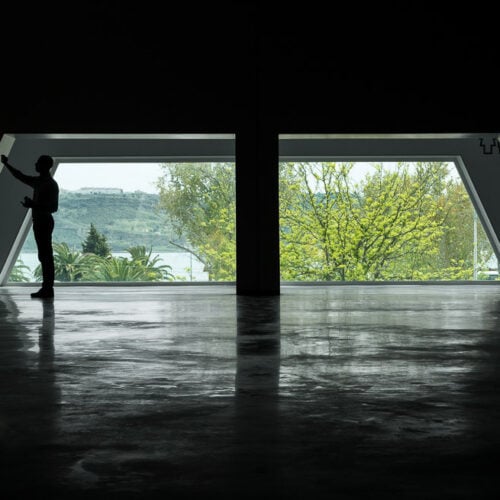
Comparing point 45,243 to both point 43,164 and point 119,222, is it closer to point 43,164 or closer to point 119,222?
point 43,164

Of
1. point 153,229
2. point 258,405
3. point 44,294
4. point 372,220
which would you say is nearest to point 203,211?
point 153,229

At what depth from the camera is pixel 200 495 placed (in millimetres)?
1756

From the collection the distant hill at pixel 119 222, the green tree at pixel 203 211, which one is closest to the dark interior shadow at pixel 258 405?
the green tree at pixel 203 211

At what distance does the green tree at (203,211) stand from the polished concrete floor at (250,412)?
10.2m

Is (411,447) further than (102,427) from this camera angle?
No

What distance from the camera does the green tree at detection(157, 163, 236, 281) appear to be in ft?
51.2

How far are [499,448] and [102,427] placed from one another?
3.58ft

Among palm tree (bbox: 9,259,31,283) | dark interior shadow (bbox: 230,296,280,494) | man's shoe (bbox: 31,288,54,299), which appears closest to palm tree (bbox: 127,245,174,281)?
palm tree (bbox: 9,259,31,283)

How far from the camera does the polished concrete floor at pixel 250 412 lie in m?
1.87

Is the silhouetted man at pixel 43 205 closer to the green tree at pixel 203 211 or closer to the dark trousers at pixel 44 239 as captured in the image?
the dark trousers at pixel 44 239

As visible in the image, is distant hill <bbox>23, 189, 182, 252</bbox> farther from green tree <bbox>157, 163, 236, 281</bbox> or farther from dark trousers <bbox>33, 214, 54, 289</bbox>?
dark trousers <bbox>33, 214, 54, 289</bbox>

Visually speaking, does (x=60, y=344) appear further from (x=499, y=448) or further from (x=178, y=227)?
(x=178, y=227)

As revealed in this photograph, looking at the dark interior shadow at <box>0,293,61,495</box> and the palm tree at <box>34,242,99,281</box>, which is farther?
the palm tree at <box>34,242,99,281</box>
